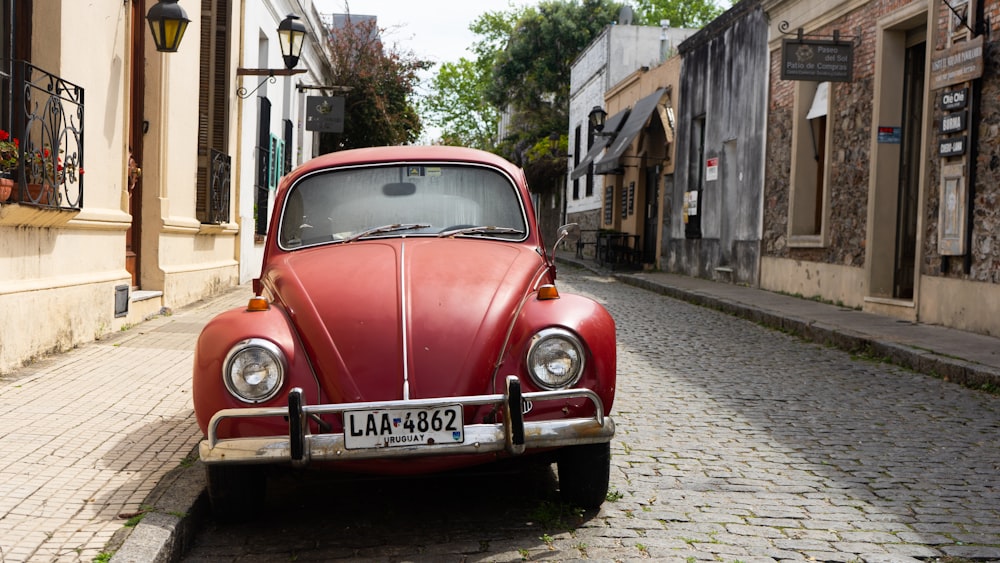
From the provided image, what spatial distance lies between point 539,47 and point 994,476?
143 ft

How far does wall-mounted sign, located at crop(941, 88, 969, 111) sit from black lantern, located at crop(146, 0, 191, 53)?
8.09 metres

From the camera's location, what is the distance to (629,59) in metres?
33.9

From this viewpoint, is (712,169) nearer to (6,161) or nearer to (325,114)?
(325,114)

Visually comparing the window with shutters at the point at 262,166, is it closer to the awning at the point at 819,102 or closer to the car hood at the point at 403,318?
the awning at the point at 819,102

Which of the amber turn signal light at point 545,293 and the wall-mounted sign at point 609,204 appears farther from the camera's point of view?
the wall-mounted sign at point 609,204

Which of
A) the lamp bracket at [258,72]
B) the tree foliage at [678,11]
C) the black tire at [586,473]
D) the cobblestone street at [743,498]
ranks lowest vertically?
the cobblestone street at [743,498]

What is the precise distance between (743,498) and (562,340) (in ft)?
4.20

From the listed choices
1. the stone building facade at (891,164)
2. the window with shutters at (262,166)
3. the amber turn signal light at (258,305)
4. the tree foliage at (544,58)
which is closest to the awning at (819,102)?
the stone building facade at (891,164)

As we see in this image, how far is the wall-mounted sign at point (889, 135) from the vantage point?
522 inches

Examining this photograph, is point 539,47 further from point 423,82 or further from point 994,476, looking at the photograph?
point 994,476

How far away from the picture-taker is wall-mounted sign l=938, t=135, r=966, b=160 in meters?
11.0

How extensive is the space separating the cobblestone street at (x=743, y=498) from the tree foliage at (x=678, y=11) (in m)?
57.4

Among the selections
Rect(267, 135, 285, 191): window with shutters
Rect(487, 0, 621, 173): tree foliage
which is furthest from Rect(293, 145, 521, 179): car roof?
Rect(487, 0, 621, 173): tree foliage

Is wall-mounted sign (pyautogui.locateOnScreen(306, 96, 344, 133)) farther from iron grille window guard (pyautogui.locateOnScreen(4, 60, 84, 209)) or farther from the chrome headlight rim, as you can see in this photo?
the chrome headlight rim
